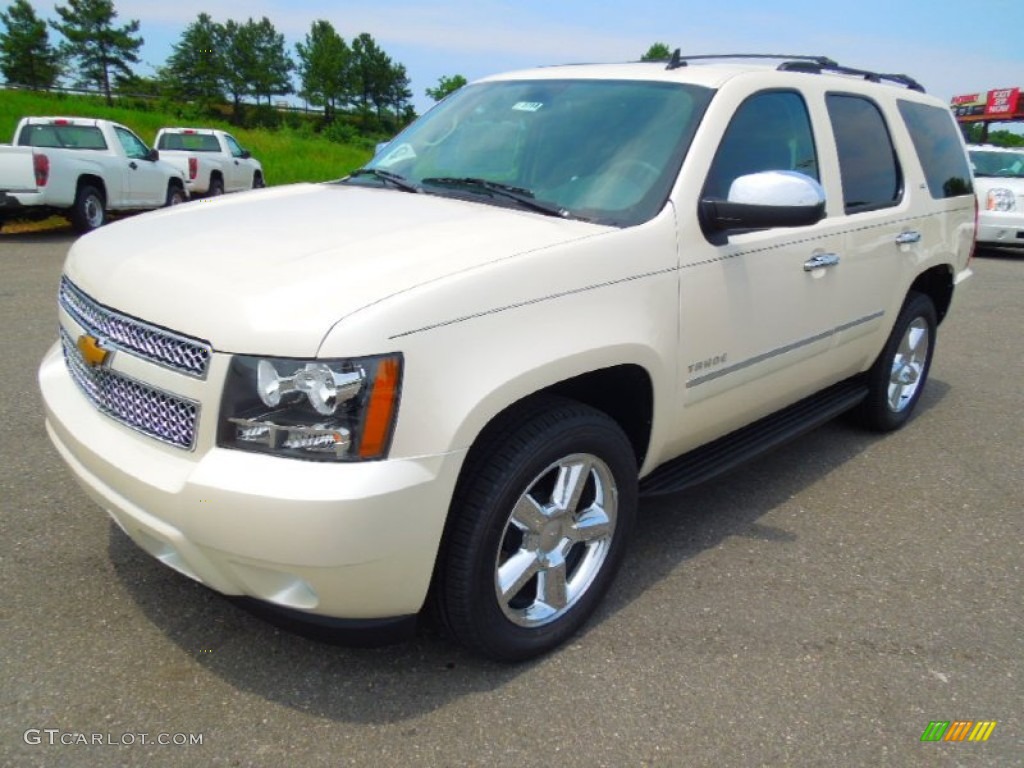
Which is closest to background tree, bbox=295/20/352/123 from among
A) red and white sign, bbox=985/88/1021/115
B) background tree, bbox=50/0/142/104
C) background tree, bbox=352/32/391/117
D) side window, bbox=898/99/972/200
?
background tree, bbox=352/32/391/117

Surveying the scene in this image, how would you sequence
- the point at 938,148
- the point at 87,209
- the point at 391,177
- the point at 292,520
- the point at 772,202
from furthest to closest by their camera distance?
1. the point at 87,209
2. the point at 938,148
3. the point at 391,177
4. the point at 772,202
5. the point at 292,520

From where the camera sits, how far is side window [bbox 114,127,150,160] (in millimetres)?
13656

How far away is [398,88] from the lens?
327ft

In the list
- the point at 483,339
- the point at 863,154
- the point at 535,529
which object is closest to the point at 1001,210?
the point at 863,154

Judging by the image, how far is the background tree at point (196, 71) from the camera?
3054 inches

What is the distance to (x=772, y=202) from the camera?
2.71m

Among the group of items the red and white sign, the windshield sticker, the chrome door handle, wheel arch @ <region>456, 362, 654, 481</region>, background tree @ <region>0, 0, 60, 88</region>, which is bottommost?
wheel arch @ <region>456, 362, 654, 481</region>

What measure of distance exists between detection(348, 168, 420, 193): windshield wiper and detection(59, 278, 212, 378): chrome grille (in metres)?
1.26

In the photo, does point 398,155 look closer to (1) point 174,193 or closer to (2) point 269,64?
(1) point 174,193

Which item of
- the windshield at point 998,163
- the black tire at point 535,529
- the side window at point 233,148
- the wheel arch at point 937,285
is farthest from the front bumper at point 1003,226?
the side window at point 233,148

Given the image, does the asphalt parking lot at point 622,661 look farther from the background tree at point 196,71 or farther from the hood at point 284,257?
the background tree at point 196,71

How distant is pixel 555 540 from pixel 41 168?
11361 millimetres

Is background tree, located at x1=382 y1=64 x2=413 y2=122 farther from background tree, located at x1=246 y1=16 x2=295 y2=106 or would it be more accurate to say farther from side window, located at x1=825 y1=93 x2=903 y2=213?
side window, located at x1=825 y1=93 x2=903 y2=213

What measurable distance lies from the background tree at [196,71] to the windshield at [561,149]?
80944 mm
